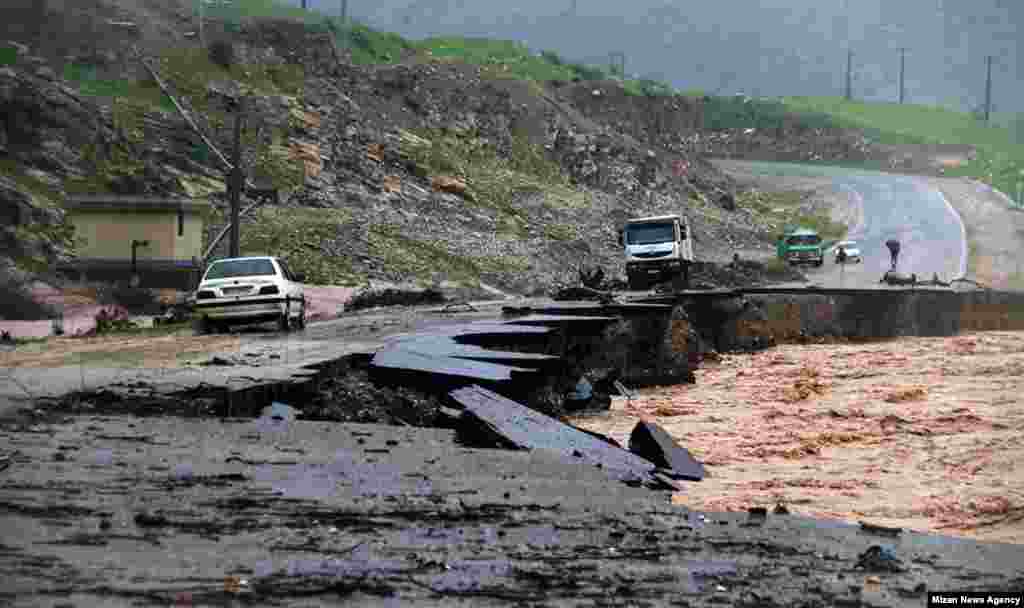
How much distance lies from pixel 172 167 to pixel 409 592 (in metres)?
58.0

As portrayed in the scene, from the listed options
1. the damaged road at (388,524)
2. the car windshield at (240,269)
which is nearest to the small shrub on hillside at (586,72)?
the car windshield at (240,269)

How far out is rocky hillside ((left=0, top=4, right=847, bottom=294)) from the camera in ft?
195

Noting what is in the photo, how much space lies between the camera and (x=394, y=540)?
8.24 metres

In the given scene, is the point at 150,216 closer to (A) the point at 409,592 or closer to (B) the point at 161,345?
(B) the point at 161,345

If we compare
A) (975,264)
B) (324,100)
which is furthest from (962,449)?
(324,100)

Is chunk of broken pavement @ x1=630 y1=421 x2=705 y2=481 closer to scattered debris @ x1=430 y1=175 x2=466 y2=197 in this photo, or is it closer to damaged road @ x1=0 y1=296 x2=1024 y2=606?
damaged road @ x1=0 y1=296 x2=1024 y2=606

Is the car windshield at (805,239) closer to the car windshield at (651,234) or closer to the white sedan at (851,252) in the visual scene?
the white sedan at (851,252)

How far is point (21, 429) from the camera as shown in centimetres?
1212

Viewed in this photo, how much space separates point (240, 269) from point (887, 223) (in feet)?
237

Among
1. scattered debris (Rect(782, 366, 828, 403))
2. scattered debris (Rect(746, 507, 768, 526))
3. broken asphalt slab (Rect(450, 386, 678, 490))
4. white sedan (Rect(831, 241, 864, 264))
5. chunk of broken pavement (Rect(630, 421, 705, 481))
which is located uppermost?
scattered debris (Rect(746, 507, 768, 526))

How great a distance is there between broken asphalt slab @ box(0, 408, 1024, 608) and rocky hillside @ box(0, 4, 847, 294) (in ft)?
138

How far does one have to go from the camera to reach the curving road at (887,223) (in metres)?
72.4

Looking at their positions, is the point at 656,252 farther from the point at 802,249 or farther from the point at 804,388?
the point at 802,249

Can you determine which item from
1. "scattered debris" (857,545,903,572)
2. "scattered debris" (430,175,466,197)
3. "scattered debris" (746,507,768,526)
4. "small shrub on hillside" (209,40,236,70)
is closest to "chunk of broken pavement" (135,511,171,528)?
"scattered debris" (746,507,768,526)
